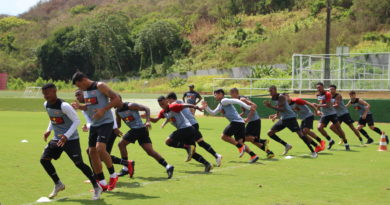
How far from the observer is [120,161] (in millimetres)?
11219

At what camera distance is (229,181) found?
1059 centimetres

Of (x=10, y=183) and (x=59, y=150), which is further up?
(x=59, y=150)

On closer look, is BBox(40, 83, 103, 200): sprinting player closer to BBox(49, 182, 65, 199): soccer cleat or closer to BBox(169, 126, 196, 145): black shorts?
BBox(49, 182, 65, 199): soccer cleat

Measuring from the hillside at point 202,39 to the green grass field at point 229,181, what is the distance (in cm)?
4232

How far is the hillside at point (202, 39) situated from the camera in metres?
60.5

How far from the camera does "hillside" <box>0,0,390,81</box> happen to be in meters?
60.5

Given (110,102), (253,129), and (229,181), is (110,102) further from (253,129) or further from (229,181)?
(253,129)

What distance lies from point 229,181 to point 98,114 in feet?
9.72

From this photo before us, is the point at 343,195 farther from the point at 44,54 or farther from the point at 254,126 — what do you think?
the point at 44,54

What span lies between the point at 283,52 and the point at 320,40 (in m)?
4.30

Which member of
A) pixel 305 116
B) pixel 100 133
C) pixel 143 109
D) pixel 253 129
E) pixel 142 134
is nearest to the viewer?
pixel 100 133

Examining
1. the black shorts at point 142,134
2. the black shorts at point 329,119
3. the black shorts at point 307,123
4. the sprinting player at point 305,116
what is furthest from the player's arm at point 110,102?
the black shorts at point 329,119

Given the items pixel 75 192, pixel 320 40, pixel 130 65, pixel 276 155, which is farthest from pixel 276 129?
pixel 130 65

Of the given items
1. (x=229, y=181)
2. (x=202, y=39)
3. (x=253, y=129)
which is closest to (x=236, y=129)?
(x=253, y=129)
